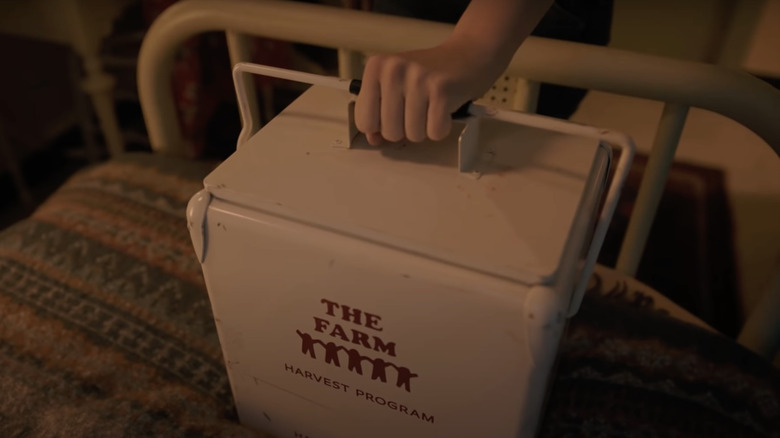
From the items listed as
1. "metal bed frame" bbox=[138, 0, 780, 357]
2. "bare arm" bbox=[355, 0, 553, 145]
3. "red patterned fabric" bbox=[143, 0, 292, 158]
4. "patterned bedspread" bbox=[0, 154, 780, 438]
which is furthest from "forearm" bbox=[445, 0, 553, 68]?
"red patterned fabric" bbox=[143, 0, 292, 158]

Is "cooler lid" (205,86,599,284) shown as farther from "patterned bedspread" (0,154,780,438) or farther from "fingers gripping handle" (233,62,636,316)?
"patterned bedspread" (0,154,780,438)

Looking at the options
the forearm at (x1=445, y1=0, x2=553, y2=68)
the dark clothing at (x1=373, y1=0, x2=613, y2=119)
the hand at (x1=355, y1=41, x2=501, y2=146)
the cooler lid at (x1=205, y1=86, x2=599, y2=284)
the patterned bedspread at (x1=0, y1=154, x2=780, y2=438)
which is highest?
the forearm at (x1=445, y1=0, x2=553, y2=68)

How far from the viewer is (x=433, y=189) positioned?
485mm

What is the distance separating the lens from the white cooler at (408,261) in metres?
0.43

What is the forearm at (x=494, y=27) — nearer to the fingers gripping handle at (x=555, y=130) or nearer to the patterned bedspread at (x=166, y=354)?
the fingers gripping handle at (x=555, y=130)

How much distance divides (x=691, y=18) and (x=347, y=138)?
3.44 feet

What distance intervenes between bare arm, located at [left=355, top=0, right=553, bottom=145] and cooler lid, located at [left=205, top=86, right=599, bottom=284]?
4cm

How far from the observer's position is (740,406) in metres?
0.63

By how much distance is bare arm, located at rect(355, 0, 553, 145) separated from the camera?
447 mm

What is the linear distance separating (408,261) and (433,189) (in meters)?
0.07

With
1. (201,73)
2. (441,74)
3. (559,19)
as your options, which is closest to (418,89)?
(441,74)

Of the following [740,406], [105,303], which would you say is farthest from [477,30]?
[105,303]

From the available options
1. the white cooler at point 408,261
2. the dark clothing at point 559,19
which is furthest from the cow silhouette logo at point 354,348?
the dark clothing at point 559,19

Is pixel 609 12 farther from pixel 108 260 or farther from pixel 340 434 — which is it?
pixel 108 260
